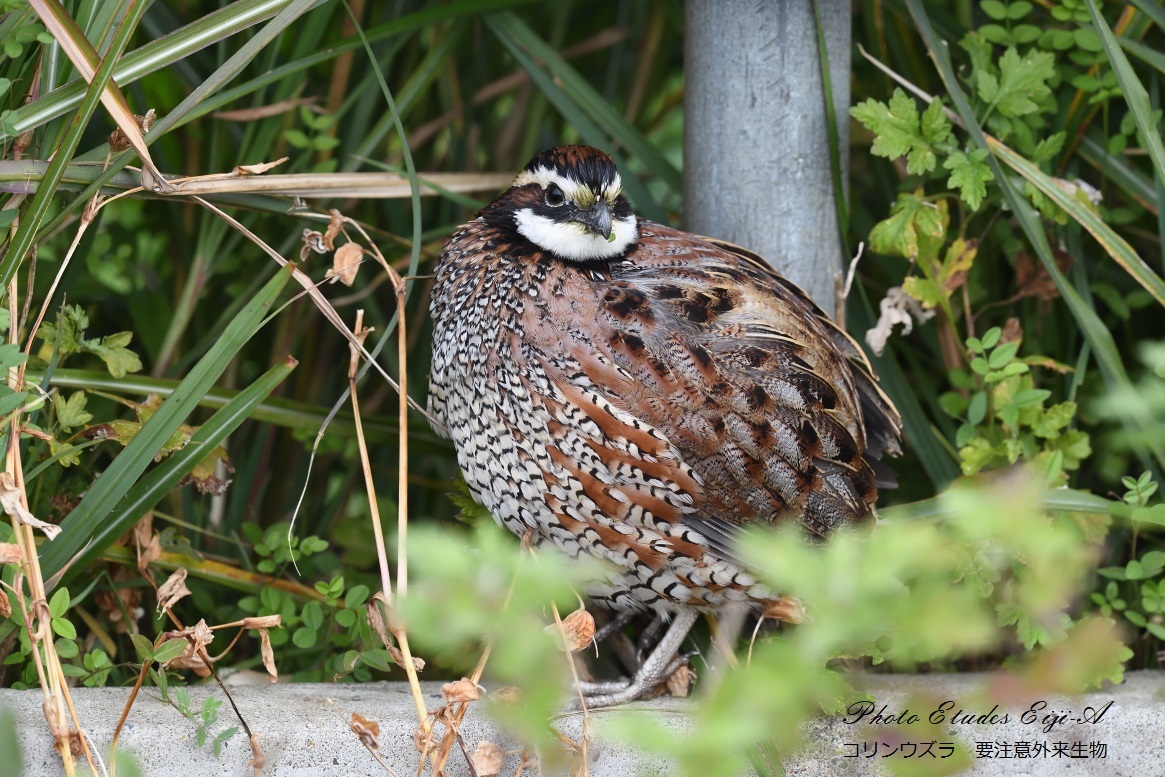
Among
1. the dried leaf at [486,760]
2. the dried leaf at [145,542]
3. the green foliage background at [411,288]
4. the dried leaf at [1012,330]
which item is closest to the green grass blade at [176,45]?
the green foliage background at [411,288]

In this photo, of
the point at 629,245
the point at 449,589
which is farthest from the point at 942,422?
the point at 449,589

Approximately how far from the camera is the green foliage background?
208 centimetres

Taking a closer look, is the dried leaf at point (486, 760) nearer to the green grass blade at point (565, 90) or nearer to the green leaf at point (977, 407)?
the green leaf at point (977, 407)

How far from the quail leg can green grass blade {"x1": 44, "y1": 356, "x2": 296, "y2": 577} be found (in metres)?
0.89

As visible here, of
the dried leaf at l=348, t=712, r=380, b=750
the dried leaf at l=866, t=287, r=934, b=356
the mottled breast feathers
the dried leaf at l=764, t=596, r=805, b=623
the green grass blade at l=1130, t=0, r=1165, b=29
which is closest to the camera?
the dried leaf at l=348, t=712, r=380, b=750

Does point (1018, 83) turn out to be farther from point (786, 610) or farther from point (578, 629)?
point (578, 629)

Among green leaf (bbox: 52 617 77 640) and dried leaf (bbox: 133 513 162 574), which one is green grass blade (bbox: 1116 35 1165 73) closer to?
dried leaf (bbox: 133 513 162 574)

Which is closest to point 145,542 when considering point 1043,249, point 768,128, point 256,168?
point 256,168

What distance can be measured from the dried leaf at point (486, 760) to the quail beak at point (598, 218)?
3.15ft

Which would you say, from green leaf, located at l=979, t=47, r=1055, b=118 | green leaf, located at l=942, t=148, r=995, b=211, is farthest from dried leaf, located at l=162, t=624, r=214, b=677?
green leaf, located at l=979, t=47, r=1055, b=118

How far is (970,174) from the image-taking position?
93.3 inches

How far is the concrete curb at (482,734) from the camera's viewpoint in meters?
1.90

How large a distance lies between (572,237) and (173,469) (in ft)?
2.91

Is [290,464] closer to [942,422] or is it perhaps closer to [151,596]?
[151,596]
